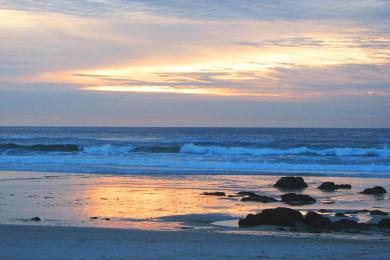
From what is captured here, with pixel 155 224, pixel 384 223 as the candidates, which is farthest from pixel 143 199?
pixel 384 223

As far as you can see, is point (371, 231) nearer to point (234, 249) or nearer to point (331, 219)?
point (331, 219)

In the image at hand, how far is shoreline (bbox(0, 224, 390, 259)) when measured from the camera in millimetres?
9180

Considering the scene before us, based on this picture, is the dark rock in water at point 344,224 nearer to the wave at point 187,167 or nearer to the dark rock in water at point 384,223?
the dark rock in water at point 384,223

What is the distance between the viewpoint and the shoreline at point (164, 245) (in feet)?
30.1

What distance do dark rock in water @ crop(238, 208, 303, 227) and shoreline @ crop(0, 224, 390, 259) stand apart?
3.70 ft

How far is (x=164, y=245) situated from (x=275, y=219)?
10.1 feet

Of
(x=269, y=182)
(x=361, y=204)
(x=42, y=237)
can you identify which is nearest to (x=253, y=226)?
(x=42, y=237)

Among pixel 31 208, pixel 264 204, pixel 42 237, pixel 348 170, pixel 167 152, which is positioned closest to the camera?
pixel 42 237

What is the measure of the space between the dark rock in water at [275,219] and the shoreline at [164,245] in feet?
3.70

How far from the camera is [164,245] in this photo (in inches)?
388

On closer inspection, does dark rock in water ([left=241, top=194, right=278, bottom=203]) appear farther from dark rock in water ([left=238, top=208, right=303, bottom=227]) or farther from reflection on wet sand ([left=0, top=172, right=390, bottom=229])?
dark rock in water ([left=238, top=208, right=303, bottom=227])

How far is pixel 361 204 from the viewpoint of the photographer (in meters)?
15.9

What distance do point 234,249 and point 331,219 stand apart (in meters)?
4.02

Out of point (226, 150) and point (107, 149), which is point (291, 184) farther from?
point (107, 149)
